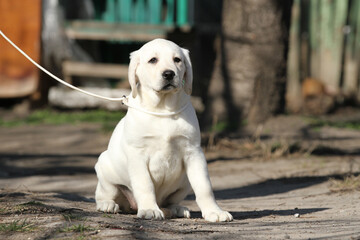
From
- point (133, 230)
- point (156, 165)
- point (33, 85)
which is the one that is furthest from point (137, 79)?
point (33, 85)

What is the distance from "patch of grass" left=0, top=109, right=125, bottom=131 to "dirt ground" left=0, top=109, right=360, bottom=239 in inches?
12.1

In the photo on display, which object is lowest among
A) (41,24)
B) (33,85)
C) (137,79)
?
(33,85)

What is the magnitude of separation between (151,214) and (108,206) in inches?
21.8

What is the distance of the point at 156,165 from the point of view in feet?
13.6

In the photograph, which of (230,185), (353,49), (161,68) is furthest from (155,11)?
(161,68)

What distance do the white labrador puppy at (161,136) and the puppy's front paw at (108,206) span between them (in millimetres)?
262

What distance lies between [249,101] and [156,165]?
4.39 m

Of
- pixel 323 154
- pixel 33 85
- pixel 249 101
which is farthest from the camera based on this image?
pixel 33 85

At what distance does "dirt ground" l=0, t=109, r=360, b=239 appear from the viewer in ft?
11.6

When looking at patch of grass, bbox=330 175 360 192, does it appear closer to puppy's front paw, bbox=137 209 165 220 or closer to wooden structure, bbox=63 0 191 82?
puppy's front paw, bbox=137 209 165 220

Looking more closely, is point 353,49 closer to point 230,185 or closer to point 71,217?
point 230,185

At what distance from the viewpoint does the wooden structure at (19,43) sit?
10.9 metres

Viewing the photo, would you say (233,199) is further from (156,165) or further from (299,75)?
(299,75)

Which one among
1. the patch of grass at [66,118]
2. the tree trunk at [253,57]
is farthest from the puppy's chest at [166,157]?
the patch of grass at [66,118]
